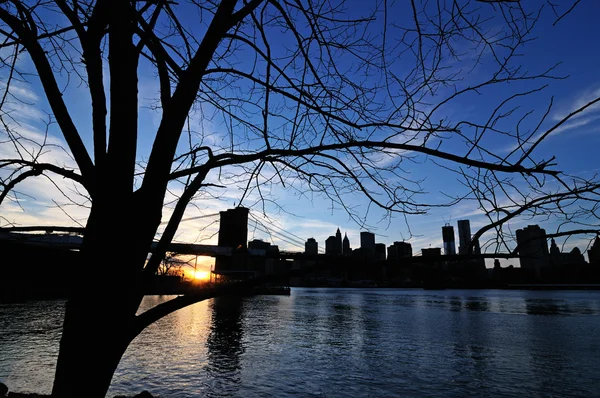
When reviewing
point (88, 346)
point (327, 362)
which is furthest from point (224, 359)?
point (88, 346)

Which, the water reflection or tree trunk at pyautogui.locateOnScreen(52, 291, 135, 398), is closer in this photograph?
tree trunk at pyautogui.locateOnScreen(52, 291, 135, 398)

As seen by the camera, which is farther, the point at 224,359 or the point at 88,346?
the point at 224,359

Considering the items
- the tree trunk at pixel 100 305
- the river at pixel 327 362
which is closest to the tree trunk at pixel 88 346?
the tree trunk at pixel 100 305

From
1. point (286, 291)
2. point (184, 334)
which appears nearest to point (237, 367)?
point (184, 334)

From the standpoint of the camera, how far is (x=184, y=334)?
3281 cm

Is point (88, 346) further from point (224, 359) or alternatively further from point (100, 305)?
point (224, 359)

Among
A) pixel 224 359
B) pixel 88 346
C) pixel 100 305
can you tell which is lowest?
pixel 224 359

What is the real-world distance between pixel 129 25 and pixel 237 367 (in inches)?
828

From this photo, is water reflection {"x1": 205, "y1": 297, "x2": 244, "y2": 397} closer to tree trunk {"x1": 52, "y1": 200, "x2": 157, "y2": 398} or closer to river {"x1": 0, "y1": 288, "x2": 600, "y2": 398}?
river {"x1": 0, "y1": 288, "x2": 600, "y2": 398}

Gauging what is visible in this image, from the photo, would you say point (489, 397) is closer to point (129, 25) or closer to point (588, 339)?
point (129, 25)

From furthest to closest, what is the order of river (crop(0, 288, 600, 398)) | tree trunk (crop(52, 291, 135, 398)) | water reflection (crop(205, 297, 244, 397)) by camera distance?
1. river (crop(0, 288, 600, 398))
2. water reflection (crop(205, 297, 244, 397))
3. tree trunk (crop(52, 291, 135, 398))

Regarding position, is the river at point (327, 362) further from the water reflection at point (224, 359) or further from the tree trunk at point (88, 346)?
the tree trunk at point (88, 346)

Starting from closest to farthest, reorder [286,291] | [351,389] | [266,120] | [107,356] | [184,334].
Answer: [107,356], [266,120], [351,389], [184,334], [286,291]

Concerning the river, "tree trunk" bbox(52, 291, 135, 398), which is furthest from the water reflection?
"tree trunk" bbox(52, 291, 135, 398)
